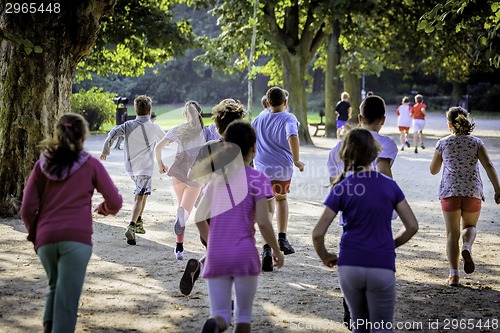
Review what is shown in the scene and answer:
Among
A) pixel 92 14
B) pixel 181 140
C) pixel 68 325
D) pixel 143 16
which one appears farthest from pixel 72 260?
pixel 143 16

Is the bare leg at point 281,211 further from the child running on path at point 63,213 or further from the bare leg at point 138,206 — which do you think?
the child running on path at point 63,213

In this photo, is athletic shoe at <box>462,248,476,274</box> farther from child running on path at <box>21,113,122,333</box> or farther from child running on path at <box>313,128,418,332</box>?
child running on path at <box>21,113,122,333</box>

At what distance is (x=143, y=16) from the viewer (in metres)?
23.8

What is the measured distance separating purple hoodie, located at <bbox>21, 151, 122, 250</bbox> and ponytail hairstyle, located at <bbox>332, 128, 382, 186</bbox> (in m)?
1.58

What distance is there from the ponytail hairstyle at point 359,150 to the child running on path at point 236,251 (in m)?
0.53

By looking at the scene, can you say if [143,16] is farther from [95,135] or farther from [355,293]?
[355,293]

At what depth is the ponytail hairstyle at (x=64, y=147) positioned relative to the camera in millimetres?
5016

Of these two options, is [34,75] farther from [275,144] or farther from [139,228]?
[275,144]

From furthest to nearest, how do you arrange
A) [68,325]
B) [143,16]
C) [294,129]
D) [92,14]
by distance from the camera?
[143,16] < [92,14] < [294,129] < [68,325]

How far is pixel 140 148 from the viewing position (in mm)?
10445

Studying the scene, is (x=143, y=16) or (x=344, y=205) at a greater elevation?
(x=143, y=16)

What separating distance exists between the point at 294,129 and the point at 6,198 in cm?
562

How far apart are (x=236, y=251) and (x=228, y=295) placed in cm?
27

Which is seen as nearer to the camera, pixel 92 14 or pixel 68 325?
pixel 68 325
